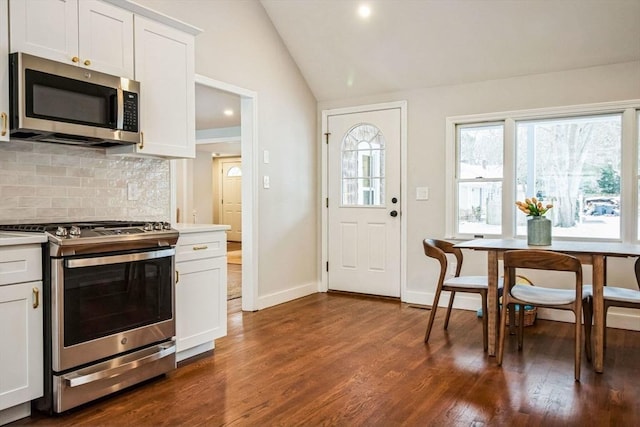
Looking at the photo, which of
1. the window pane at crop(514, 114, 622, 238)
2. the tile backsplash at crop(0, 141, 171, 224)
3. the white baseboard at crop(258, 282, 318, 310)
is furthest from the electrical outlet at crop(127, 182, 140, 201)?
the window pane at crop(514, 114, 622, 238)

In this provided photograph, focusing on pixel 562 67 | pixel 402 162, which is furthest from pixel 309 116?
pixel 562 67

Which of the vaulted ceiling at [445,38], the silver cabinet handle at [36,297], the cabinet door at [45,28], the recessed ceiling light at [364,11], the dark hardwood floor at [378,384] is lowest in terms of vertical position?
the dark hardwood floor at [378,384]

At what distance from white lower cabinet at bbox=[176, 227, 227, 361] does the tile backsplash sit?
0.53 metres

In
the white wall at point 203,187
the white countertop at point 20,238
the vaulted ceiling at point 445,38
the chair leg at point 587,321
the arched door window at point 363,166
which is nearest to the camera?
the white countertop at point 20,238

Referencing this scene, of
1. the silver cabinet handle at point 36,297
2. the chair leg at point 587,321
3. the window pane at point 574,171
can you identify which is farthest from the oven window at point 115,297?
the window pane at point 574,171

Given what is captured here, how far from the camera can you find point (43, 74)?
2.41m

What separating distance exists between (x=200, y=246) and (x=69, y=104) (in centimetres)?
111

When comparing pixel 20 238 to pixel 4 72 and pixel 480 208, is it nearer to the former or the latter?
pixel 4 72

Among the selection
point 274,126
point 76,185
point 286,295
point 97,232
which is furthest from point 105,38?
point 286,295

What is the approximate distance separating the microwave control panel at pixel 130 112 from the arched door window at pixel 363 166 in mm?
2795

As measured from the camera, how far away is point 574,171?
416cm

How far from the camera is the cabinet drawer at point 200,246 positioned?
2.96m

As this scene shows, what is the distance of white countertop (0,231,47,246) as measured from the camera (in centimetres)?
212

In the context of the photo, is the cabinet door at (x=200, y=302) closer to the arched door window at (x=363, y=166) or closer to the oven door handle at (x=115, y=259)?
the oven door handle at (x=115, y=259)
